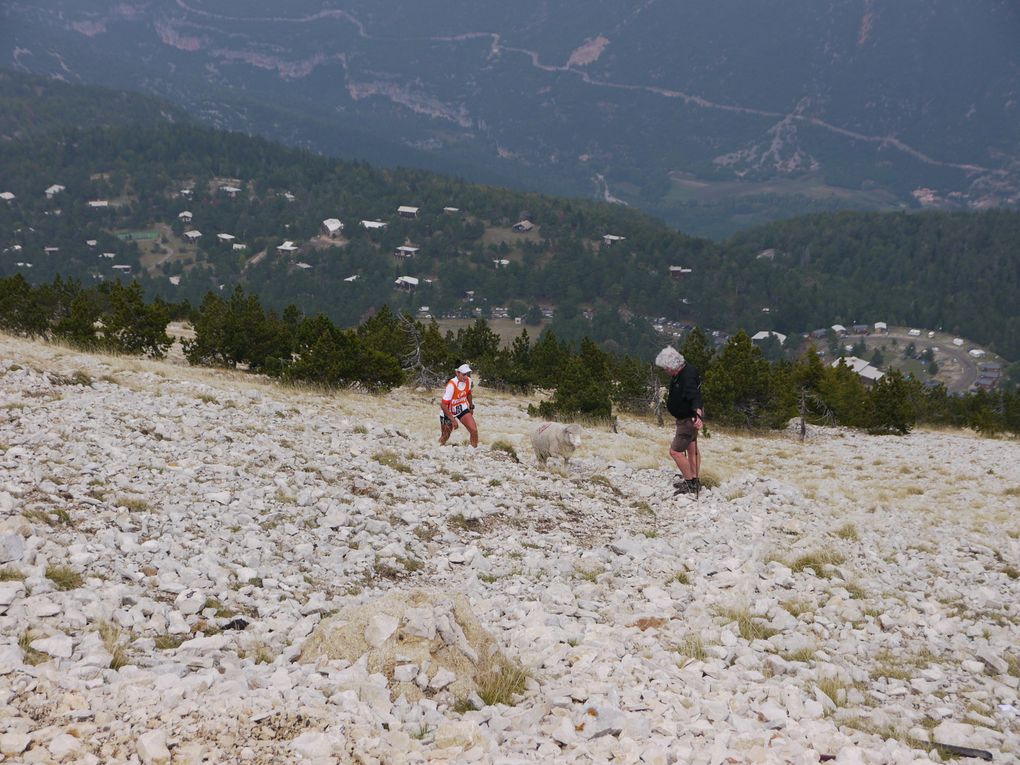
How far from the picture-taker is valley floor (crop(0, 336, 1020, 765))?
18.4ft

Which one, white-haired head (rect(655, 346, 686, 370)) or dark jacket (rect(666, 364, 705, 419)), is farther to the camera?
dark jacket (rect(666, 364, 705, 419))

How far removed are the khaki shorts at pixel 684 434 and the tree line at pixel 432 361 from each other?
14548 millimetres

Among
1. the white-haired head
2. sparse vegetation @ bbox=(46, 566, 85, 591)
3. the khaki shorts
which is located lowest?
sparse vegetation @ bbox=(46, 566, 85, 591)

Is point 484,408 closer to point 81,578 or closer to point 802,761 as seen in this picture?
point 81,578

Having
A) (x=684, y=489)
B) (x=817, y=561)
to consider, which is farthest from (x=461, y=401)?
(x=817, y=561)

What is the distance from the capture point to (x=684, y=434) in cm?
1506

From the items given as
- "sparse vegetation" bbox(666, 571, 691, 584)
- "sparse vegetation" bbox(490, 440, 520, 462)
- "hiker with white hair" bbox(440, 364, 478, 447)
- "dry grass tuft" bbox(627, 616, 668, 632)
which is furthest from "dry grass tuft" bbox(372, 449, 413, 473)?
"dry grass tuft" bbox(627, 616, 668, 632)

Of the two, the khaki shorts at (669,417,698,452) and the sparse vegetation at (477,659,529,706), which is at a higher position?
the khaki shorts at (669,417,698,452)

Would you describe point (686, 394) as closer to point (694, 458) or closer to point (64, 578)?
point (694, 458)

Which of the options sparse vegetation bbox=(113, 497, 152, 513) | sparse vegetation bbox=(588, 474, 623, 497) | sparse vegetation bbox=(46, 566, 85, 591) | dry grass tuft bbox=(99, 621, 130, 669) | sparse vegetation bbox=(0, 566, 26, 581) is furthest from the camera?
sparse vegetation bbox=(588, 474, 623, 497)

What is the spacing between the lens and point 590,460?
19281 mm

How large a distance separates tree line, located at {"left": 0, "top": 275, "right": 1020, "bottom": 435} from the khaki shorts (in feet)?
47.7

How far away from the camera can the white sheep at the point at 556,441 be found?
17.4m

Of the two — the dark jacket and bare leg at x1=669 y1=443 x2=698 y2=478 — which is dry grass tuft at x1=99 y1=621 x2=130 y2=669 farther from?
bare leg at x1=669 y1=443 x2=698 y2=478
